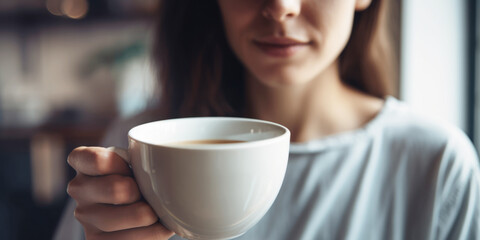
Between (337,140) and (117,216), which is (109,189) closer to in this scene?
(117,216)

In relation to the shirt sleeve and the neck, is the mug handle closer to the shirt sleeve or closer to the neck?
the neck

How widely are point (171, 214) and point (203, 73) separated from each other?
496 mm

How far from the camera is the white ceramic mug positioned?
0.97ft

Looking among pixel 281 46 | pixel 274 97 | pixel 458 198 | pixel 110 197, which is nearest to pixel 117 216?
pixel 110 197

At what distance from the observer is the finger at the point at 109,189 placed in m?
0.34

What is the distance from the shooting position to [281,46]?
1.75ft

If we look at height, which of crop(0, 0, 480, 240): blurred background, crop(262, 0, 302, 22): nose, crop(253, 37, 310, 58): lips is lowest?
crop(0, 0, 480, 240): blurred background

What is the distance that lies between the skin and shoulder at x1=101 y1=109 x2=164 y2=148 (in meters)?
0.24

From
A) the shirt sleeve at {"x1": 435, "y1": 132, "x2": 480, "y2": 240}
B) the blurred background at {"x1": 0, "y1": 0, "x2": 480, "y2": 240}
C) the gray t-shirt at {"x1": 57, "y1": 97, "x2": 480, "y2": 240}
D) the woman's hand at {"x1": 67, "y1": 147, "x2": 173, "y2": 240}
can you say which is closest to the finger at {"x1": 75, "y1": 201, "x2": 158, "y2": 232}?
the woman's hand at {"x1": 67, "y1": 147, "x2": 173, "y2": 240}

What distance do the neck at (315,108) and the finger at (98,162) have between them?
423 mm

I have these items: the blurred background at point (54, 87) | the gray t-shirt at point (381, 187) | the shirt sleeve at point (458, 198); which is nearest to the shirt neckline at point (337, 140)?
the gray t-shirt at point (381, 187)

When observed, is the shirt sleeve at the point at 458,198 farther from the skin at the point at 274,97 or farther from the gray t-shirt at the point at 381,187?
the skin at the point at 274,97

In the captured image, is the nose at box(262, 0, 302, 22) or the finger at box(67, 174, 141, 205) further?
the nose at box(262, 0, 302, 22)

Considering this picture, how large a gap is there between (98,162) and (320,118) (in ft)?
1.58
